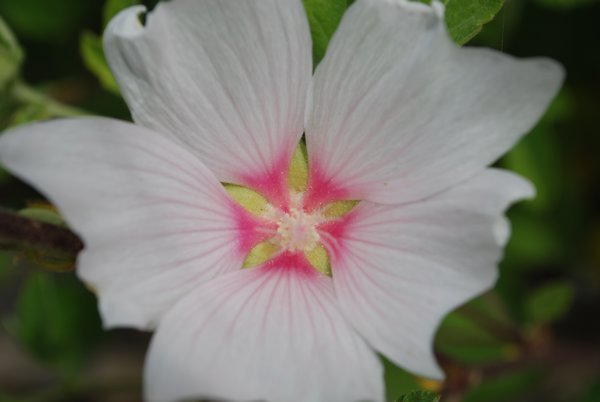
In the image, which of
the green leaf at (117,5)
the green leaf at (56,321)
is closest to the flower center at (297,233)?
the green leaf at (117,5)

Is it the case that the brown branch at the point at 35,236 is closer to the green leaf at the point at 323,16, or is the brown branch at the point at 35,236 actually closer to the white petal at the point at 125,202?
the white petal at the point at 125,202

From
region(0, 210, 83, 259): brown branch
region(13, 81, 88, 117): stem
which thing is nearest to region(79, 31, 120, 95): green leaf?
region(13, 81, 88, 117): stem

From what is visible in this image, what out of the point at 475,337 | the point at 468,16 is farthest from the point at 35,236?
the point at 475,337

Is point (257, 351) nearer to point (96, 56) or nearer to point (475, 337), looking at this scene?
point (96, 56)

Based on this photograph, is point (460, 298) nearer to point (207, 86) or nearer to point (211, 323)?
point (211, 323)

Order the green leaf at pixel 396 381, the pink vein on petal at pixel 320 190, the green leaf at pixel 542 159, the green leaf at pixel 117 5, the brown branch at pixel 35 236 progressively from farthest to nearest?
the green leaf at pixel 542 159 < the green leaf at pixel 396 381 < the green leaf at pixel 117 5 < the pink vein on petal at pixel 320 190 < the brown branch at pixel 35 236

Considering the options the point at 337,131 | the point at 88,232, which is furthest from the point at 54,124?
the point at 337,131
